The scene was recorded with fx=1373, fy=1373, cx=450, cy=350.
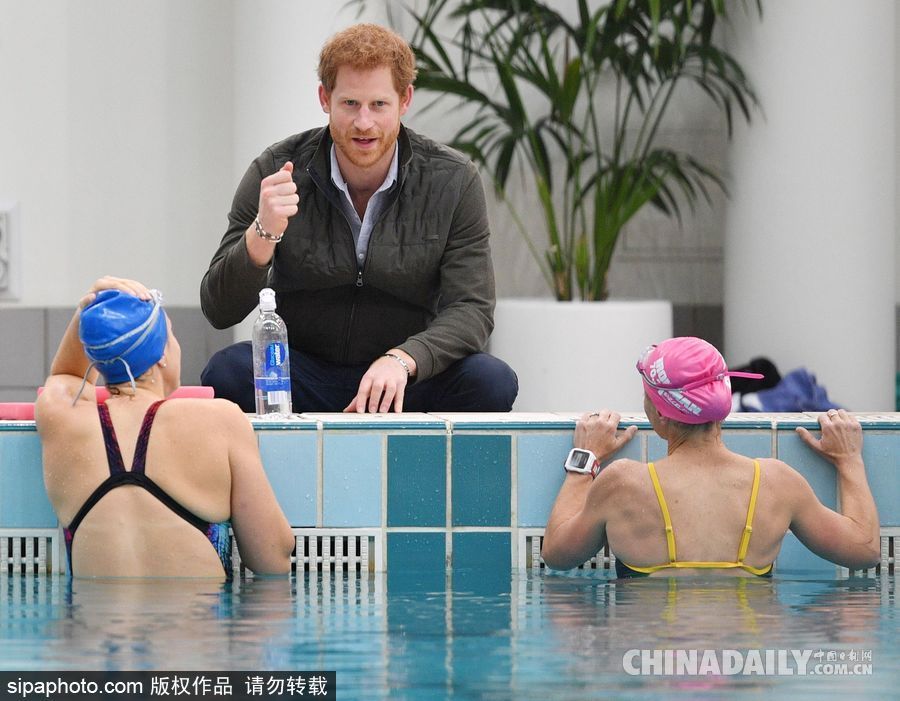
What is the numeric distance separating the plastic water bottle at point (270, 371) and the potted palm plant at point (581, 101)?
2365 millimetres

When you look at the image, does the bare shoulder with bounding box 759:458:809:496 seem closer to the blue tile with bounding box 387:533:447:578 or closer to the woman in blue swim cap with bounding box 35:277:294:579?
the blue tile with bounding box 387:533:447:578

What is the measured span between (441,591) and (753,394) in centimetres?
294

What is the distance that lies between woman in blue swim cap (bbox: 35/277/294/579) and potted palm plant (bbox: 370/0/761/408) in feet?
9.78

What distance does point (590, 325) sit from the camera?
5629 mm

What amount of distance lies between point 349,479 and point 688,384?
2.55ft

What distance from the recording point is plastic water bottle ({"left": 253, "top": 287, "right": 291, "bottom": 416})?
324 centimetres

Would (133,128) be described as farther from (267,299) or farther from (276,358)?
(276,358)

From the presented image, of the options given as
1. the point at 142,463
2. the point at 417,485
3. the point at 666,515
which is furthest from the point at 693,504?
the point at 142,463

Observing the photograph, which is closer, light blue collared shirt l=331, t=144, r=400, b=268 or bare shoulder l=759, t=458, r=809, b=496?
bare shoulder l=759, t=458, r=809, b=496

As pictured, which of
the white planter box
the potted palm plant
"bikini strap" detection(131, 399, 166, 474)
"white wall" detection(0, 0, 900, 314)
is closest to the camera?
"bikini strap" detection(131, 399, 166, 474)

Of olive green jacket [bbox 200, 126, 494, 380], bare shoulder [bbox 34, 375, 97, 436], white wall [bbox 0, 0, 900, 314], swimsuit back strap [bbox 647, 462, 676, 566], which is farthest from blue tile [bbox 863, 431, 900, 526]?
white wall [bbox 0, 0, 900, 314]

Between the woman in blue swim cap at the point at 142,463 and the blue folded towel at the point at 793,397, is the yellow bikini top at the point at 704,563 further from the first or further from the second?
the blue folded towel at the point at 793,397

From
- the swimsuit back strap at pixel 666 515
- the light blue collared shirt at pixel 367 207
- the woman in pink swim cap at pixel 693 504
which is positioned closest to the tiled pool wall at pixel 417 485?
the woman in pink swim cap at pixel 693 504

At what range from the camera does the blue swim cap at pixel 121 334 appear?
269 centimetres
